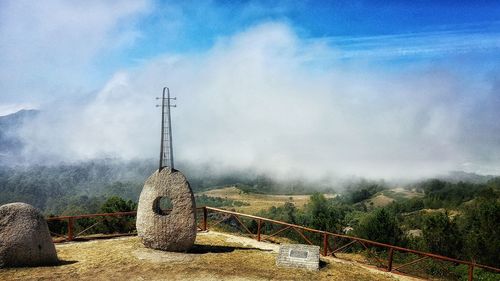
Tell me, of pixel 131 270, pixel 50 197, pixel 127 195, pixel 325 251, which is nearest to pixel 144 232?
pixel 131 270

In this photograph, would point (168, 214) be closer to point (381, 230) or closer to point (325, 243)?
point (325, 243)

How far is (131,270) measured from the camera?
44.6ft

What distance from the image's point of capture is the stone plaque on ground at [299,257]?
47.7 feet

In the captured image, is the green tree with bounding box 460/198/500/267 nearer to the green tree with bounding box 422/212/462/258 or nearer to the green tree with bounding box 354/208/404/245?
the green tree with bounding box 422/212/462/258

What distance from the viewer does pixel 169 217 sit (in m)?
15.7

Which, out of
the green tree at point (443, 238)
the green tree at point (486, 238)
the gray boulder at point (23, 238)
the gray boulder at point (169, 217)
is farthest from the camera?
the green tree at point (443, 238)

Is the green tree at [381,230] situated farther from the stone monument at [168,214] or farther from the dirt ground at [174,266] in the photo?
the stone monument at [168,214]

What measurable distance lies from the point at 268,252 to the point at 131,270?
5.51 meters

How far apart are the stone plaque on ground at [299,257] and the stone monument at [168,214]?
138 inches

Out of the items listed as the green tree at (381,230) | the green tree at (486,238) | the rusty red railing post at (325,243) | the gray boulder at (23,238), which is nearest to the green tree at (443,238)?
the green tree at (486,238)

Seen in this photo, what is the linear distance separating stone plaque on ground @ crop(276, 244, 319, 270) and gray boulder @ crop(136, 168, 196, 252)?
3507 millimetres

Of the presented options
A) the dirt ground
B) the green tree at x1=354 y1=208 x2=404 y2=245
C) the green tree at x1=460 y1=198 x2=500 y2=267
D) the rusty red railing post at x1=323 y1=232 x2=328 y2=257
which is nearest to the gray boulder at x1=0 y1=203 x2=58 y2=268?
the dirt ground

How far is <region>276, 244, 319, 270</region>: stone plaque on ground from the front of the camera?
47.7 ft

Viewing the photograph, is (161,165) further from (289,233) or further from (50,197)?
(50,197)
